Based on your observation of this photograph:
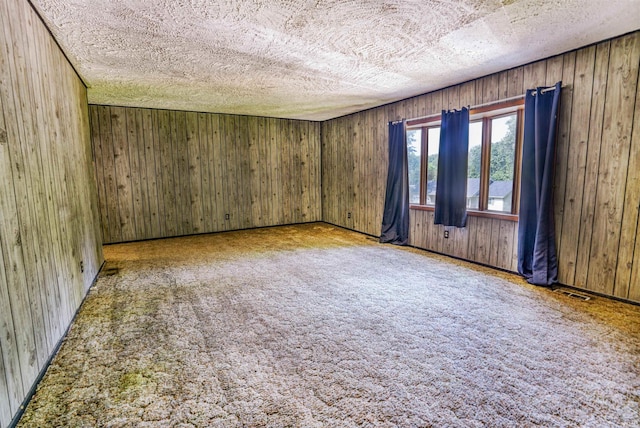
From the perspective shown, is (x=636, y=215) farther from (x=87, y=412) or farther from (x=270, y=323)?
(x=87, y=412)

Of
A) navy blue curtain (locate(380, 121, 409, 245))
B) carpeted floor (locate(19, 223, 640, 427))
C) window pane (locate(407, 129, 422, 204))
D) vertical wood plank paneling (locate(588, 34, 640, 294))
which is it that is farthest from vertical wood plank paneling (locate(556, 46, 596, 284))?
navy blue curtain (locate(380, 121, 409, 245))

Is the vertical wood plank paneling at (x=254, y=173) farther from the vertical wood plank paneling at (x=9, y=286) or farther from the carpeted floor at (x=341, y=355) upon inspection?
the vertical wood plank paneling at (x=9, y=286)

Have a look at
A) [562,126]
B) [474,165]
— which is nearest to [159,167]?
[474,165]

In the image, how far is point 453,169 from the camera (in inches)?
165

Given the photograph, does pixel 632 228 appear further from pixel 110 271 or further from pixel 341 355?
pixel 110 271

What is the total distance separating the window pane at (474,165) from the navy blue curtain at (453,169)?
11cm

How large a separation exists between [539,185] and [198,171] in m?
5.44

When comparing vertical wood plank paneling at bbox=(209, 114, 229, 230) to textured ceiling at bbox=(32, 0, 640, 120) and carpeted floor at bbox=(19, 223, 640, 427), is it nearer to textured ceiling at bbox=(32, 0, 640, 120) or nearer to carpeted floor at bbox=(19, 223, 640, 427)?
textured ceiling at bbox=(32, 0, 640, 120)

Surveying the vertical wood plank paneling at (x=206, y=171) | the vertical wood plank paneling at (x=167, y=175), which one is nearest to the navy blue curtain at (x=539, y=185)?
the vertical wood plank paneling at (x=206, y=171)

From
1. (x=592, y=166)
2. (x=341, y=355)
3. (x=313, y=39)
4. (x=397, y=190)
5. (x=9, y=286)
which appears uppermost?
(x=313, y=39)

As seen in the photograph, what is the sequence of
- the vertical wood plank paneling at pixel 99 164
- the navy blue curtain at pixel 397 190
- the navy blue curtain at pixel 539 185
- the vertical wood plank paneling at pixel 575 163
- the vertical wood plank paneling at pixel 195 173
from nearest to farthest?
the vertical wood plank paneling at pixel 575 163 < the navy blue curtain at pixel 539 185 < the navy blue curtain at pixel 397 190 < the vertical wood plank paneling at pixel 99 164 < the vertical wood plank paneling at pixel 195 173

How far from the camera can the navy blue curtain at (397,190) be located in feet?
16.2

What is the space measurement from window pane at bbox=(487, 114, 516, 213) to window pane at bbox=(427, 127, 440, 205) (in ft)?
2.80

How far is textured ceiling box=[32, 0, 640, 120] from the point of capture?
2166 millimetres
